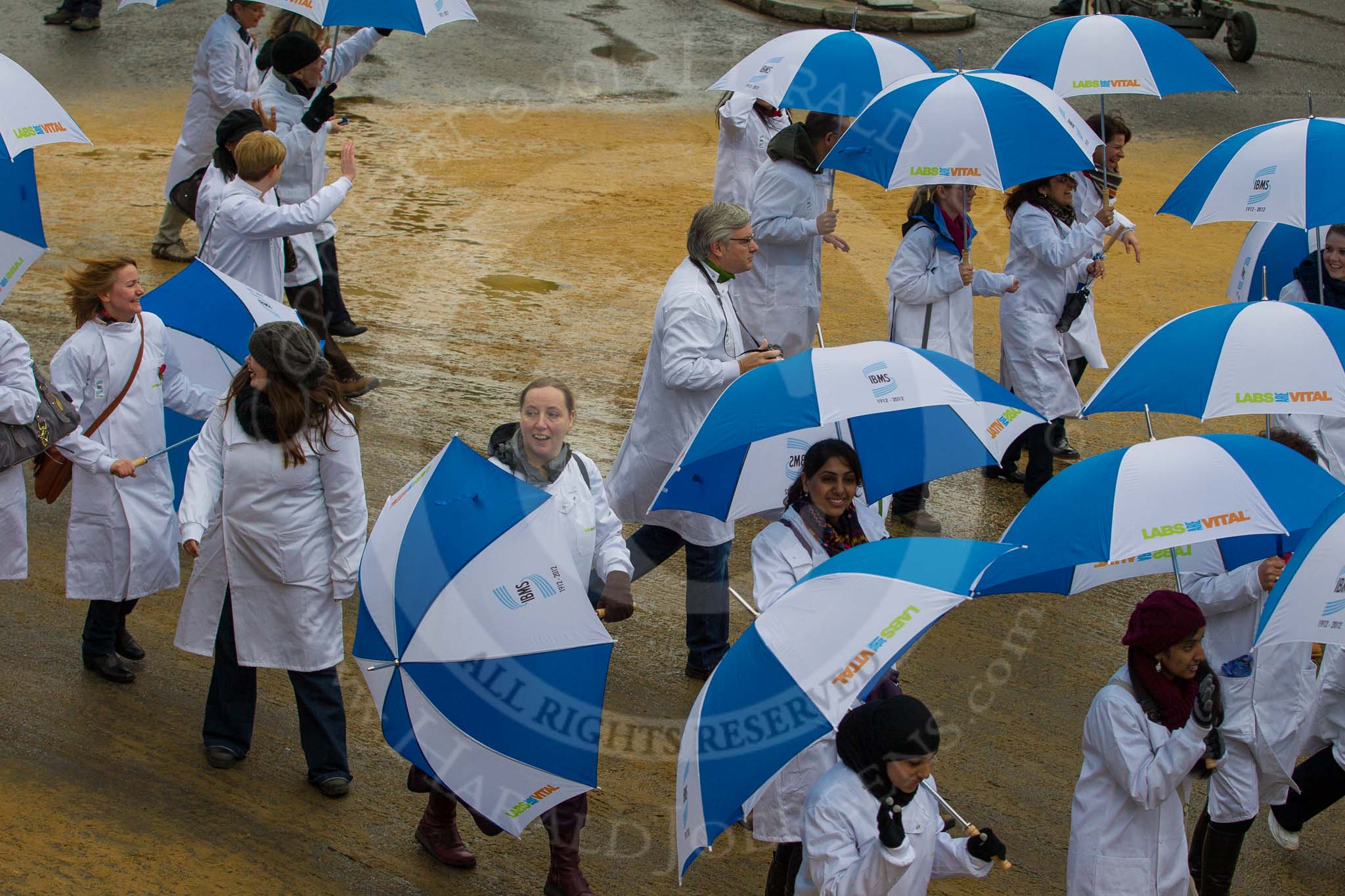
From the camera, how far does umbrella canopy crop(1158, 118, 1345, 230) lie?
6477 mm

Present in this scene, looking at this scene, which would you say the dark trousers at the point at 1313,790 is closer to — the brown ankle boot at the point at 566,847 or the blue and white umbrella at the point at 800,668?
the blue and white umbrella at the point at 800,668

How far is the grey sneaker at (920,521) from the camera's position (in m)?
7.33

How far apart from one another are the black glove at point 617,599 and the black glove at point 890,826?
51.3 inches

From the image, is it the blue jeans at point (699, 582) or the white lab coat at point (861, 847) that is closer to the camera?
the white lab coat at point (861, 847)

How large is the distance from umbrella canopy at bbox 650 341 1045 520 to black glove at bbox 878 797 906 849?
52.9 inches

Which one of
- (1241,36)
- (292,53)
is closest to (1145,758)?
(292,53)

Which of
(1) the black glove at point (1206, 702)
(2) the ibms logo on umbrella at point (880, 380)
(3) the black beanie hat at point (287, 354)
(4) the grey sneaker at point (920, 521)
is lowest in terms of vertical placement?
(4) the grey sneaker at point (920, 521)

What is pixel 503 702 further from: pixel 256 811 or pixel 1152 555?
pixel 1152 555

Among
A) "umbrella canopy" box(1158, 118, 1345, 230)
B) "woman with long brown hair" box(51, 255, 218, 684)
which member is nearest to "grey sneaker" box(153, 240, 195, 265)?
"woman with long brown hair" box(51, 255, 218, 684)

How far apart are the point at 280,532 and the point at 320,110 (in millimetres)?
3722

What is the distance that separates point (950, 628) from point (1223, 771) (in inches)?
81.2

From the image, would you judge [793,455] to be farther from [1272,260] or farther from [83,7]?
[83,7]

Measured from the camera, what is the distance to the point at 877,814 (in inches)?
146

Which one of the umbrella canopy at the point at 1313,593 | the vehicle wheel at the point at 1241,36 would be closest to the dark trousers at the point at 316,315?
the umbrella canopy at the point at 1313,593
